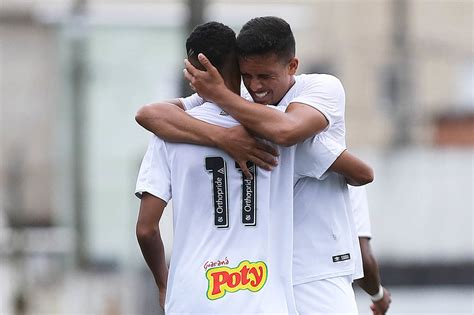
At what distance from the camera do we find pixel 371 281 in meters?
6.22

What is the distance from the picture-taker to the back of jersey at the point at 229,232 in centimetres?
498

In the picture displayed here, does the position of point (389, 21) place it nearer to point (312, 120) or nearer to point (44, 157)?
point (44, 157)

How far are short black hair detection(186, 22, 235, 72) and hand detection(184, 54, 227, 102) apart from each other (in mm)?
41

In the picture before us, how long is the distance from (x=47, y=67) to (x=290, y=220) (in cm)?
2526

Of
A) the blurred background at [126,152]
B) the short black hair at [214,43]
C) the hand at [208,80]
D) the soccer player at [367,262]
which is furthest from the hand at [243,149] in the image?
the blurred background at [126,152]

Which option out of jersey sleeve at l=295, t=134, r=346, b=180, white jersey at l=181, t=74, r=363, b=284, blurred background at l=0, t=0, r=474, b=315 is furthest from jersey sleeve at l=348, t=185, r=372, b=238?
blurred background at l=0, t=0, r=474, b=315

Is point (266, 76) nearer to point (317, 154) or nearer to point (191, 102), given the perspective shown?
point (317, 154)

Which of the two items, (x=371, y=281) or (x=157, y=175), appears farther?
(x=371, y=281)

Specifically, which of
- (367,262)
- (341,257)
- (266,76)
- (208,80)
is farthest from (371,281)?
(208,80)

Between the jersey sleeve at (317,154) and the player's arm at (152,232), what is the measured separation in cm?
51

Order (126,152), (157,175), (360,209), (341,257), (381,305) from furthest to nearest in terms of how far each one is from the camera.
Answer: (126,152) < (381,305) < (360,209) < (341,257) < (157,175)

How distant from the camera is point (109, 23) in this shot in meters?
20.3

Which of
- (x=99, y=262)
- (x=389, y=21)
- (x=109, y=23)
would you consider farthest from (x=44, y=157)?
(x=99, y=262)

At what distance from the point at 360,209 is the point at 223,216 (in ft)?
4.31
